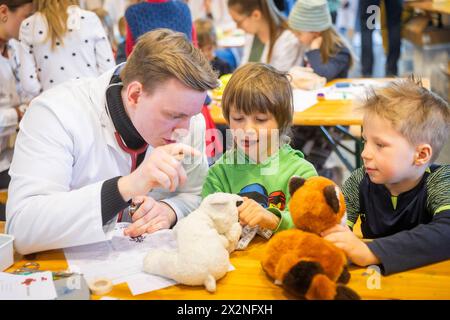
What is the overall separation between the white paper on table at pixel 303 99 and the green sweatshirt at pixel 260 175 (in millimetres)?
1024

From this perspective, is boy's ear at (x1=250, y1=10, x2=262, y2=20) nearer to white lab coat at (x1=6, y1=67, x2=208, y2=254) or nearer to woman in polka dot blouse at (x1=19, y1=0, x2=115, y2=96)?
woman in polka dot blouse at (x1=19, y1=0, x2=115, y2=96)

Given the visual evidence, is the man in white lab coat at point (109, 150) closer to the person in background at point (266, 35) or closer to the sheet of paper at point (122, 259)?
the sheet of paper at point (122, 259)

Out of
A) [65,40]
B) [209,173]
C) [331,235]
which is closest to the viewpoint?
[331,235]

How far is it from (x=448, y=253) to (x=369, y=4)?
142 inches

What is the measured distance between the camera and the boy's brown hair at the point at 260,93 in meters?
1.50

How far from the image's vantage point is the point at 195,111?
1.38 meters

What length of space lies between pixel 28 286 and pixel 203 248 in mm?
348

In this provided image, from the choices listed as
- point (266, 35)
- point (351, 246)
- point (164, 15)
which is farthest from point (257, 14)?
point (351, 246)

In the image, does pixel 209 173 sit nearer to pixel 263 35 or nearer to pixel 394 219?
pixel 394 219

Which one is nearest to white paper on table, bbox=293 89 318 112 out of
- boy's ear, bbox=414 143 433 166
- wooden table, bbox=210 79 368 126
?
wooden table, bbox=210 79 368 126

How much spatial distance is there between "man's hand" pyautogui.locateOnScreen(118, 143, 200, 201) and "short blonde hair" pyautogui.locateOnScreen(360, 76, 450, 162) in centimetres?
49

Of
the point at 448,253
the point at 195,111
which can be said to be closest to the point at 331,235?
the point at 448,253

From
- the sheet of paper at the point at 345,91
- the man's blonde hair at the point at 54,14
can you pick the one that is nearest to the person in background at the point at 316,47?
the sheet of paper at the point at 345,91

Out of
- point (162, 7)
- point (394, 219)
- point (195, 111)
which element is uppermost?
point (162, 7)
